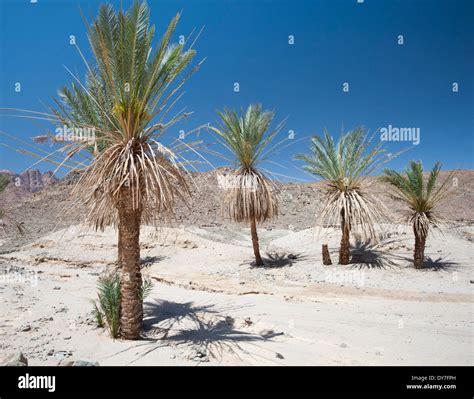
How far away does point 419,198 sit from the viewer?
446 inches

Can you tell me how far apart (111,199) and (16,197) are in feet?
243

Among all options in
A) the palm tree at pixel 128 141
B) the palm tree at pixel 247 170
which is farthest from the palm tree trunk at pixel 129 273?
the palm tree at pixel 247 170

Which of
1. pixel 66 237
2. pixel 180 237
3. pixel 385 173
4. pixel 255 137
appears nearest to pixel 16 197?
pixel 66 237

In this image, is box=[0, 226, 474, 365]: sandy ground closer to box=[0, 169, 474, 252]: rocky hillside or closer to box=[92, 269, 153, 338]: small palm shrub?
box=[92, 269, 153, 338]: small palm shrub

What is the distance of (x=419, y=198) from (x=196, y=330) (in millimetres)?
9150

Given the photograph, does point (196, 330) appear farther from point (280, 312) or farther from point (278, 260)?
point (278, 260)

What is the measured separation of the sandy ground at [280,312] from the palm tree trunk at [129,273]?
35 centimetres

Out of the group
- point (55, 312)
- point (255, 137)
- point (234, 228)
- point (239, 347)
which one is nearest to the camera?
point (239, 347)

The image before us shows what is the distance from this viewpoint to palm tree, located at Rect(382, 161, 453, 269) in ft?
36.3


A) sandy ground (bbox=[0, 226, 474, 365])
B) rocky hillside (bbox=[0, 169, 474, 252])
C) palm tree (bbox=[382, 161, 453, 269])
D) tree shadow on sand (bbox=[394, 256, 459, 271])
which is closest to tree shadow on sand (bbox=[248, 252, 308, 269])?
sandy ground (bbox=[0, 226, 474, 365])

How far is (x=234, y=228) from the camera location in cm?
2869

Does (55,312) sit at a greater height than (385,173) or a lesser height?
lesser
